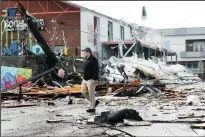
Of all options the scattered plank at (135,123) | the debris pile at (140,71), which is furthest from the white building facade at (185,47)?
the scattered plank at (135,123)

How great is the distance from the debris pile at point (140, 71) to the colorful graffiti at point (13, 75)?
6.65 meters

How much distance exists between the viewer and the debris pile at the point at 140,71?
94.0 ft

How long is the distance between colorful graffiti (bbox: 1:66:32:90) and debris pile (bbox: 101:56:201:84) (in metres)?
6.65

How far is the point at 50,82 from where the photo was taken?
21.5m

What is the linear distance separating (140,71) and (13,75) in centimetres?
1331

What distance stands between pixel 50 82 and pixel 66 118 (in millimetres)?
12034

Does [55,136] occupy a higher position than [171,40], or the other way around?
[171,40]

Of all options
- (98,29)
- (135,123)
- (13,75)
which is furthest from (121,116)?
(98,29)

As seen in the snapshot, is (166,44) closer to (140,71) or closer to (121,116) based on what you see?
(140,71)

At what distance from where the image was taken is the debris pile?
28.7m

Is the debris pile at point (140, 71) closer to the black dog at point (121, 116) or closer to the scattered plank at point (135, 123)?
the black dog at point (121, 116)

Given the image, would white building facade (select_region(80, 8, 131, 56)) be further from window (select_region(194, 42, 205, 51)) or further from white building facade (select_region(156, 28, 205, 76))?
window (select_region(194, 42, 205, 51))

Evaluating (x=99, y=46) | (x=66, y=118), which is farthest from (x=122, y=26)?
(x=66, y=118)

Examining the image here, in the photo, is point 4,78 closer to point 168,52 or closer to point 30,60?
point 30,60
